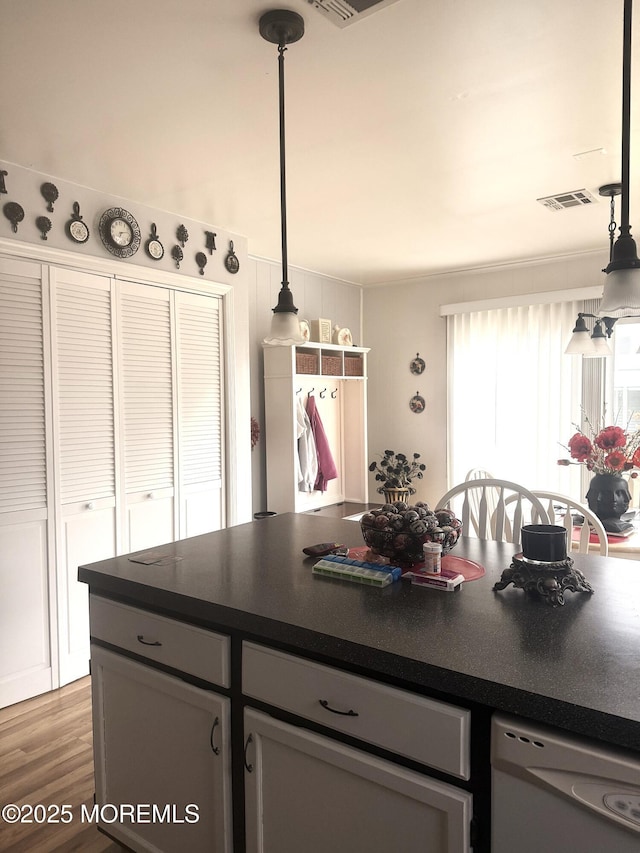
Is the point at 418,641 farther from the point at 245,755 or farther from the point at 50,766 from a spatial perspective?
the point at 50,766

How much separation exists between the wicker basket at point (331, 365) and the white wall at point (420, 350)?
0.85 m

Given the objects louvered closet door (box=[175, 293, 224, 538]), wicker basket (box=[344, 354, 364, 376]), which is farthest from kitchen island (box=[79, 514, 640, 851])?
wicker basket (box=[344, 354, 364, 376])

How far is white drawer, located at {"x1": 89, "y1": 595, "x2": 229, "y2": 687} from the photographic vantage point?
1540mm

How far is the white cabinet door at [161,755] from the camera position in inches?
61.4

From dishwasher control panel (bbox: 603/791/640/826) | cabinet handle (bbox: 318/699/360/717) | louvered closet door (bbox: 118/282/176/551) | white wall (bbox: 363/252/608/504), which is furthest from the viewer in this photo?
white wall (bbox: 363/252/608/504)

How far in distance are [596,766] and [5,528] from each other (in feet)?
9.16

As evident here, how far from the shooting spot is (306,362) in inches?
189

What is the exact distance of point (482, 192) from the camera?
3312 mm

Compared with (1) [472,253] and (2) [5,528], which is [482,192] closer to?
(1) [472,253]

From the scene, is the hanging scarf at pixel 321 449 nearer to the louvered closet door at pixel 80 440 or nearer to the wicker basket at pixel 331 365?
the wicker basket at pixel 331 365

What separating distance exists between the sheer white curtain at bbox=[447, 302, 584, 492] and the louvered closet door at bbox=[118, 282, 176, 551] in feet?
8.08

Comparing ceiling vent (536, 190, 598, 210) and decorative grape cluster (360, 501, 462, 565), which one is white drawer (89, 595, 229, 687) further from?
ceiling vent (536, 190, 598, 210)

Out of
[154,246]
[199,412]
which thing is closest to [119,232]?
[154,246]

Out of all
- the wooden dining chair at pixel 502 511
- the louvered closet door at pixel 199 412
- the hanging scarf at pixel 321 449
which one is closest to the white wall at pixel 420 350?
the hanging scarf at pixel 321 449
